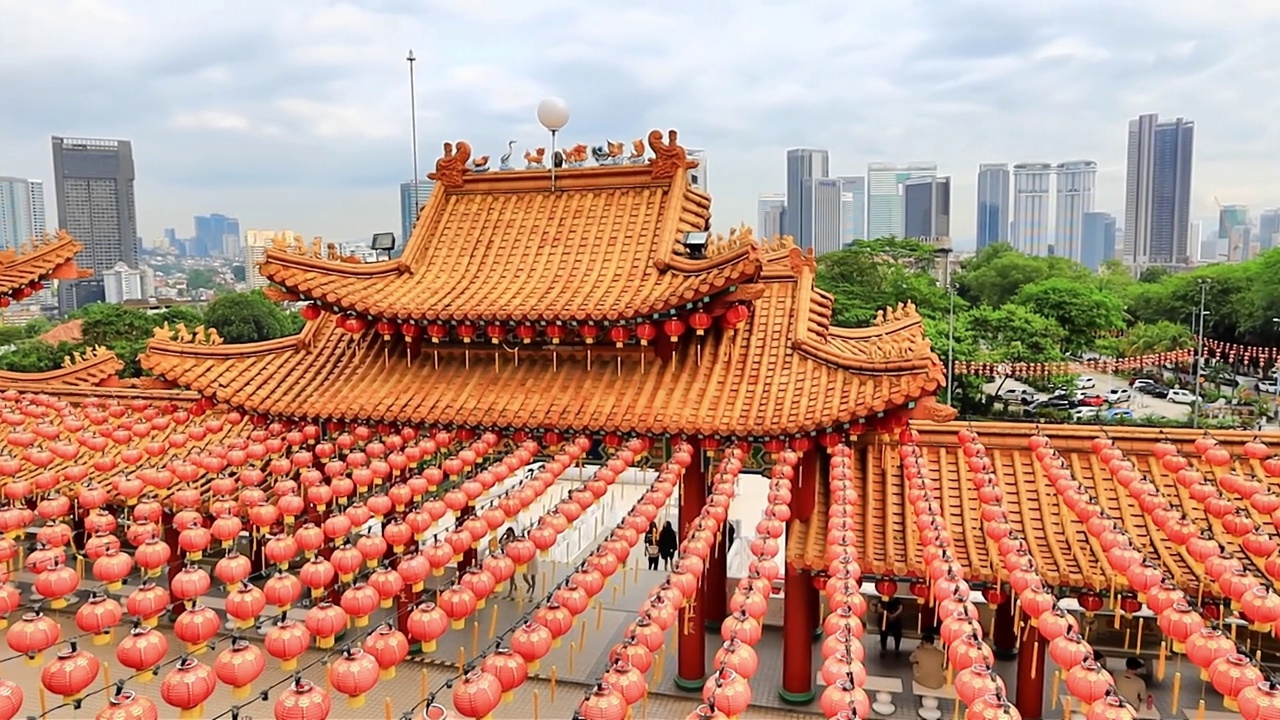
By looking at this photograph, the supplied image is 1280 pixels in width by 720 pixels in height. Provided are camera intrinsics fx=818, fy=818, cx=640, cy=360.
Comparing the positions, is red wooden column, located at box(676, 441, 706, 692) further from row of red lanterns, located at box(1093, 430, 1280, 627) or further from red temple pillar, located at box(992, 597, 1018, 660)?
row of red lanterns, located at box(1093, 430, 1280, 627)

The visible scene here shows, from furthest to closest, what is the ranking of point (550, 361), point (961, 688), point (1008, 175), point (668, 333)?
point (1008, 175) < point (550, 361) < point (668, 333) < point (961, 688)

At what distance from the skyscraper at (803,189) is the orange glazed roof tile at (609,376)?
80.1 meters

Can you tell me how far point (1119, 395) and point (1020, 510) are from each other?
37.0 meters

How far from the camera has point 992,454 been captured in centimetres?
927

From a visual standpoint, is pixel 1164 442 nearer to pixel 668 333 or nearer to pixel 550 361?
pixel 668 333

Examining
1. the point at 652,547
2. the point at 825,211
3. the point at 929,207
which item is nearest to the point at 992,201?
the point at 929,207

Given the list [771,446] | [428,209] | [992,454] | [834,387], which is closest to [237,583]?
[771,446]

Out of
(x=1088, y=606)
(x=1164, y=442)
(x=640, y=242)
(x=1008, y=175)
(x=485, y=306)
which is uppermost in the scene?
(x=1008, y=175)

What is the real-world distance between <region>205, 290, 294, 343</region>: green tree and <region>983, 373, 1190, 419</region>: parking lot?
40.5m

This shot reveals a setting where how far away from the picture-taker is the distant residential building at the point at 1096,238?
10462 centimetres

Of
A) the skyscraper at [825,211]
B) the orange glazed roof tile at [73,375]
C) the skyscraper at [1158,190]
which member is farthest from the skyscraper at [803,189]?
the orange glazed roof tile at [73,375]

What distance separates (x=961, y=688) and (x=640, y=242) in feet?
23.3

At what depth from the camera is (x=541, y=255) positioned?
428 inches

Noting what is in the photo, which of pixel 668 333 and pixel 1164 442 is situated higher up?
pixel 668 333
